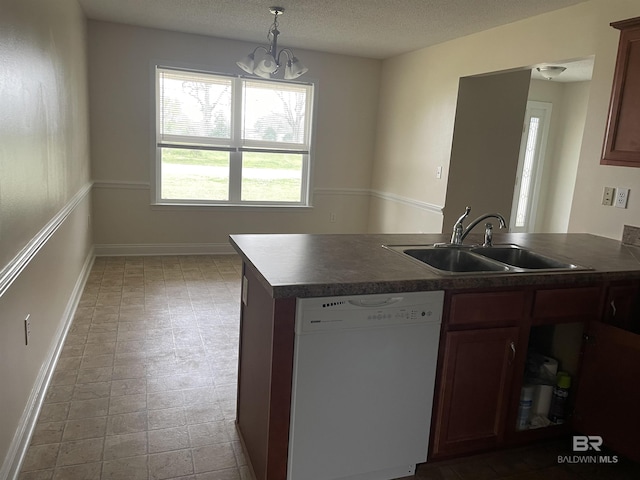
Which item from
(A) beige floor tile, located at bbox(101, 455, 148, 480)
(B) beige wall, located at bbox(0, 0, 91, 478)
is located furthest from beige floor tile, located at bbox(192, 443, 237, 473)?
(B) beige wall, located at bbox(0, 0, 91, 478)

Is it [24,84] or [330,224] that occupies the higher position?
[24,84]

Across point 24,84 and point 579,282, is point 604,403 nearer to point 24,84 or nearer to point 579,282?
point 579,282

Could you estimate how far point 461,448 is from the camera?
82.0 inches

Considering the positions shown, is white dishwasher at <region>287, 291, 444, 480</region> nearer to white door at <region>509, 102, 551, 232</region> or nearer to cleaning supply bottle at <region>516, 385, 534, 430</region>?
cleaning supply bottle at <region>516, 385, 534, 430</region>

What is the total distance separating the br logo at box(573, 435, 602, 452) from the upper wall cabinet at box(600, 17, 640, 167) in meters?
1.40

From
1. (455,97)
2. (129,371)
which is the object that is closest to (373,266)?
(129,371)

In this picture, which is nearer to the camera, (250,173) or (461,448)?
(461,448)

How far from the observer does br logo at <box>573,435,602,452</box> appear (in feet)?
7.32

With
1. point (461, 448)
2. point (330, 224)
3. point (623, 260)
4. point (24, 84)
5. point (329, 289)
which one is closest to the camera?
point (329, 289)

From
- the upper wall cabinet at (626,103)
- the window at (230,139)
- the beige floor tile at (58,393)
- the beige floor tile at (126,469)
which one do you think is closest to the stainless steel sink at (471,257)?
the upper wall cabinet at (626,103)

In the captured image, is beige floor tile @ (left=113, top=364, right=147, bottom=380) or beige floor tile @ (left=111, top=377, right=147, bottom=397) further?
beige floor tile @ (left=113, top=364, right=147, bottom=380)

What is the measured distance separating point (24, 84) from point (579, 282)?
264 centimetres

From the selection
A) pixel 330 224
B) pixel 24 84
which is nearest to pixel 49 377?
pixel 24 84

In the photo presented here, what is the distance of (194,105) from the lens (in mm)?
5438
